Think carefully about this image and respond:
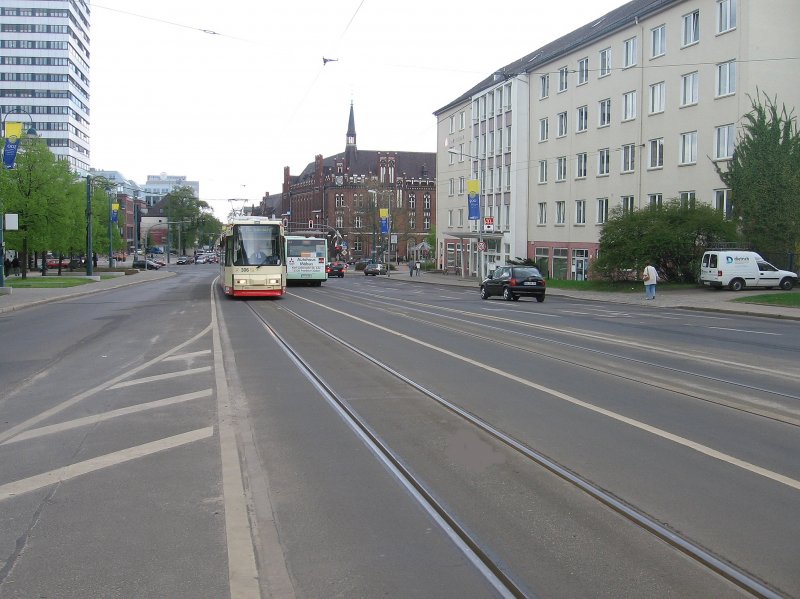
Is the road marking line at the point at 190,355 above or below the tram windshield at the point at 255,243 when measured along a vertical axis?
below

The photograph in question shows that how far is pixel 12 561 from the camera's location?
4488 millimetres

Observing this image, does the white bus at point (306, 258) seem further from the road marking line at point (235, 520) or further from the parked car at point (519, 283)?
the road marking line at point (235, 520)

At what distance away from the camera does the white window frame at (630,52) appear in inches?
1813

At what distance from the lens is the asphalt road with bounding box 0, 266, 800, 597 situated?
4363 millimetres

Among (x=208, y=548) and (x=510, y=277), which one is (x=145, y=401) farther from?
(x=510, y=277)

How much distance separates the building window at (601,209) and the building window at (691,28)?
11450 millimetres

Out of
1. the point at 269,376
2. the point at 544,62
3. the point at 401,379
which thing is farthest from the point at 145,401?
the point at 544,62

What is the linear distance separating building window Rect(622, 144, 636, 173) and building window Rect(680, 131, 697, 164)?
4.57 meters

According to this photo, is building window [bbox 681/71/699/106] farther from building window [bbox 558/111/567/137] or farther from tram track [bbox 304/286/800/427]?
tram track [bbox 304/286/800/427]

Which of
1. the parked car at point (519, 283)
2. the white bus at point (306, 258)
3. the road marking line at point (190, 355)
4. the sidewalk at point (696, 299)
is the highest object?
the white bus at point (306, 258)

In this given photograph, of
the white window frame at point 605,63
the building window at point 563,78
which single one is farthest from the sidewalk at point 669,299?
the building window at point 563,78

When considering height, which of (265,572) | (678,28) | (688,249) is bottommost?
(265,572)

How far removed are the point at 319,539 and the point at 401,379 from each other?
6.45 metres

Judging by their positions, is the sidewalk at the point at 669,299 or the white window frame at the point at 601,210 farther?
the white window frame at the point at 601,210
